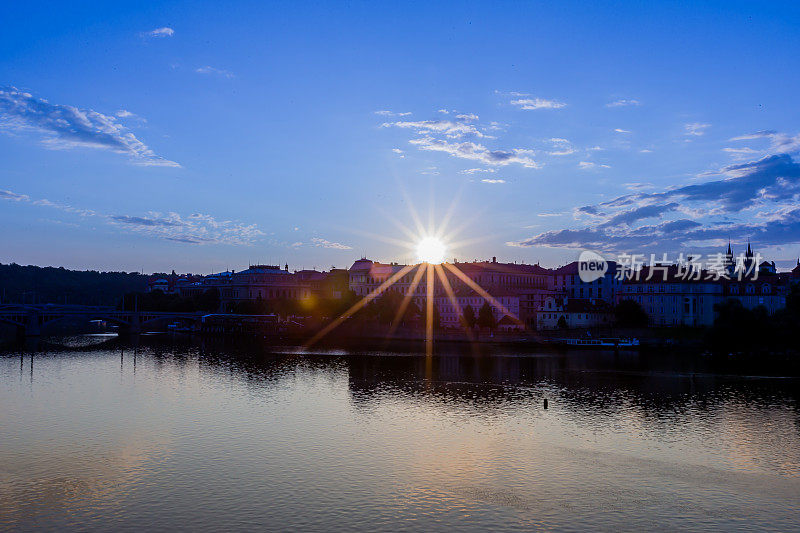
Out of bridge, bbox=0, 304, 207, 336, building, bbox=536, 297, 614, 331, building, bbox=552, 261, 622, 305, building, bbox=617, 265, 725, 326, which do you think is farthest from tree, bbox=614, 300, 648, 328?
bridge, bbox=0, 304, 207, 336

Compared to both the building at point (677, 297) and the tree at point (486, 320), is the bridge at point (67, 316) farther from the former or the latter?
the building at point (677, 297)

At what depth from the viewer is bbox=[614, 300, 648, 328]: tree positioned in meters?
121

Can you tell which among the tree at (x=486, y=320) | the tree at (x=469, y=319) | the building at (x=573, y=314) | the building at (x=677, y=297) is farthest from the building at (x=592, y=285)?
the tree at (x=486, y=320)

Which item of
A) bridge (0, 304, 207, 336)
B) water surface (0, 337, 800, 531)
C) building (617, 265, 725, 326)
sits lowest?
water surface (0, 337, 800, 531)

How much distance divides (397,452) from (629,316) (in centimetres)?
9391

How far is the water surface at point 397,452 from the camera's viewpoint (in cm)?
2650

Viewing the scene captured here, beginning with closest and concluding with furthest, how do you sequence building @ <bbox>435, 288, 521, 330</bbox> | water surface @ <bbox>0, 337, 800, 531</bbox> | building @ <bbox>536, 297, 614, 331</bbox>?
water surface @ <bbox>0, 337, 800, 531</bbox> < building @ <bbox>536, 297, 614, 331</bbox> < building @ <bbox>435, 288, 521, 330</bbox>

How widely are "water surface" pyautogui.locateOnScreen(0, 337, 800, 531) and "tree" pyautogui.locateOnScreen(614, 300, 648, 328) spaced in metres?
54.6

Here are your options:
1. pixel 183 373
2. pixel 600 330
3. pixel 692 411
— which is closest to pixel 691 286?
pixel 600 330

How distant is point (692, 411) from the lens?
48.5 metres

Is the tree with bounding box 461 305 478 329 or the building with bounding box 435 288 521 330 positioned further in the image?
the building with bounding box 435 288 521 330

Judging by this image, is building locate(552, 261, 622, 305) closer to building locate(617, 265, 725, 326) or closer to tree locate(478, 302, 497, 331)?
building locate(617, 265, 725, 326)

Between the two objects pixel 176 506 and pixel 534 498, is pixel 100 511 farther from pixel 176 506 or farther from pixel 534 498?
pixel 534 498

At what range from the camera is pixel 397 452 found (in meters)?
35.9
